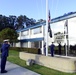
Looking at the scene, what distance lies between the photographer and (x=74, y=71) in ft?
37.1

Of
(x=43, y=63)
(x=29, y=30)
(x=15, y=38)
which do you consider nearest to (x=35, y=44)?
(x=29, y=30)

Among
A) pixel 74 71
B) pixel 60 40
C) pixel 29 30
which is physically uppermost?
pixel 29 30

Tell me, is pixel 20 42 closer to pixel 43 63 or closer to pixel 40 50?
pixel 40 50

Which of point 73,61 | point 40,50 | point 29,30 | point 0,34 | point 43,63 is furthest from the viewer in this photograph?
point 0,34

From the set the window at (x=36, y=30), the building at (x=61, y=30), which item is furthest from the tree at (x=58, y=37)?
the window at (x=36, y=30)

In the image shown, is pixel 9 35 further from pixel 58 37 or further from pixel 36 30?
pixel 58 37

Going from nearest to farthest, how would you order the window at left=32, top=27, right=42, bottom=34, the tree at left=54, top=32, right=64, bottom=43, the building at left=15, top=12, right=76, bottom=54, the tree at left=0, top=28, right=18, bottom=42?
the building at left=15, top=12, right=76, bottom=54 → the tree at left=54, top=32, right=64, bottom=43 → the window at left=32, top=27, right=42, bottom=34 → the tree at left=0, top=28, right=18, bottom=42

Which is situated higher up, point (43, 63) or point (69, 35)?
point (69, 35)

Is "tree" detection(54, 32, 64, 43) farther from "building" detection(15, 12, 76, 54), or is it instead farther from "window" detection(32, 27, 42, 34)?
"window" detection(32, 27, 42, 34)

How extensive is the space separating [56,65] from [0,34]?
36.6 metres

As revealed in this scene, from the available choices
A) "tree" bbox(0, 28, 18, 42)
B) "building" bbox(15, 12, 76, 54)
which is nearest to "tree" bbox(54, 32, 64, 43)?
"building" bbox(15, 12, 76, 54)

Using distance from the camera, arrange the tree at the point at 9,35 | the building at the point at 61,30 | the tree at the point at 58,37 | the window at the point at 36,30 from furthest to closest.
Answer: the tree at the point at 9,35
the window at the point at 36,30
the tree at the point at 58,37
the building at the point at 61,30

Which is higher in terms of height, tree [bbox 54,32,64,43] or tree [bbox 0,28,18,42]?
tree [bbox 0,28,18,42]

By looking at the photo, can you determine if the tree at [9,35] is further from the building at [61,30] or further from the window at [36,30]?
the window at [36,30]
